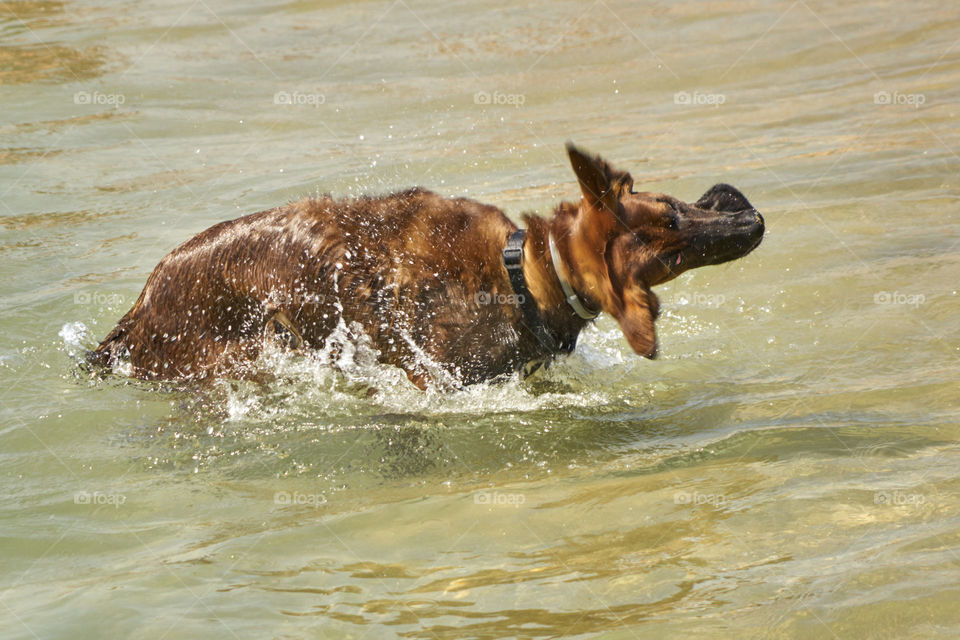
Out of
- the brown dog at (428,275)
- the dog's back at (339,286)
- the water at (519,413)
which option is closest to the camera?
the water at (519,413)

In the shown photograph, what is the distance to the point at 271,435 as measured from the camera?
18.3ft

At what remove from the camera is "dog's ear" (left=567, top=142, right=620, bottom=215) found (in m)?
4.75

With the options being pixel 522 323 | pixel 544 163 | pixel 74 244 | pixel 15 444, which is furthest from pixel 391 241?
pixel 544 163

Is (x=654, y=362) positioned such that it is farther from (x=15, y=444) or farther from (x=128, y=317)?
(x=15, y=444)

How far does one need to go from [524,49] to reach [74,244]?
7327 mm

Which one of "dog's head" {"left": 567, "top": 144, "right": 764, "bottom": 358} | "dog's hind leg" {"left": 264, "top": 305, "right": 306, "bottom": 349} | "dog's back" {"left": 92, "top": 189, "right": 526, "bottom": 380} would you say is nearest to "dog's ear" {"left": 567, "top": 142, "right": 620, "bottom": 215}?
"dog's head" {"left": 567, "top": 144, "right": 764, "bottom": 358}

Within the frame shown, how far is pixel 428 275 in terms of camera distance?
5.22m

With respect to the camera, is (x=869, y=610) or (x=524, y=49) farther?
(x=524, y=49)

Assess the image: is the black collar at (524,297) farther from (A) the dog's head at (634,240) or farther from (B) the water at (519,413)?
(B) the water at (519,413)

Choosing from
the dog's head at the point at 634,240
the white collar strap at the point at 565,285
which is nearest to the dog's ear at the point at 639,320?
the dog's head at the point at 634,240

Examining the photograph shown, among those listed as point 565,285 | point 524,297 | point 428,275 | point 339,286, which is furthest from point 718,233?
point 339,286

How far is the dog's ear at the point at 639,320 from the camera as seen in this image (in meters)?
4.80

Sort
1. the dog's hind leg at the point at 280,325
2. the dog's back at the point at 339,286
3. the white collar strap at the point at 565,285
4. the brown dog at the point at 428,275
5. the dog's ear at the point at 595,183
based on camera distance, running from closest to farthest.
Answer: the dog's ear at the point at 595,183 < the brown dog at the point at 428,275 < the white collar strap at the point at 565,285 < the dog's back at the point at 339,286 < the dog's hind leg at the point at 280,325

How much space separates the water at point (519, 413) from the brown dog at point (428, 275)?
259 millimetres
